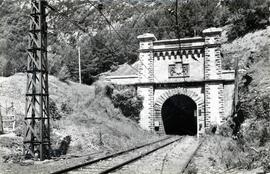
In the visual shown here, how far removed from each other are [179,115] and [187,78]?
7429 millimetres

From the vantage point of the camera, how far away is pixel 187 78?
33.2 meters

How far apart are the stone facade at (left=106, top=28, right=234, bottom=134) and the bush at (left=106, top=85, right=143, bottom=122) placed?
65cm

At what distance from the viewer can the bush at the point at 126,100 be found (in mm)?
32969

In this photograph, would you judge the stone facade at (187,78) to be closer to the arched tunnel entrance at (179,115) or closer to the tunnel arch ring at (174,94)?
the tunnel arch ring at (174,94)

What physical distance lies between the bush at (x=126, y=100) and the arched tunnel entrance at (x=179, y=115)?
3.76 metres

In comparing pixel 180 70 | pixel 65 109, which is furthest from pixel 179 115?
pixel 65 109

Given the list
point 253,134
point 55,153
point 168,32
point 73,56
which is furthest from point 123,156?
point 168,32

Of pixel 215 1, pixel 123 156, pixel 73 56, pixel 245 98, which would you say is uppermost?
pixel 215 1

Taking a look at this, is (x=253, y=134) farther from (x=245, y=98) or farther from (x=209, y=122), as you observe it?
(x=209, y=122)

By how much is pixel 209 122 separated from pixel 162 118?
16.0ft

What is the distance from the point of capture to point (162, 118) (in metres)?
34.3

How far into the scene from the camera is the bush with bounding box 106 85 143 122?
32969 mm

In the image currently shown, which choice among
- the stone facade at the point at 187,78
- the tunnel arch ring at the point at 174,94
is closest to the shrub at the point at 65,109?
the stone facade at the point at 187,78

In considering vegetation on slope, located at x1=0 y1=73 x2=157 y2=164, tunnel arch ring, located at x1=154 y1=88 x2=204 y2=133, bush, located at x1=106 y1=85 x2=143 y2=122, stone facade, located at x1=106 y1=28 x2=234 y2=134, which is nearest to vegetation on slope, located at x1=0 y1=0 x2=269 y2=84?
vegetation on slope, located at x1=0 y1=73 x2=157 y2=164
